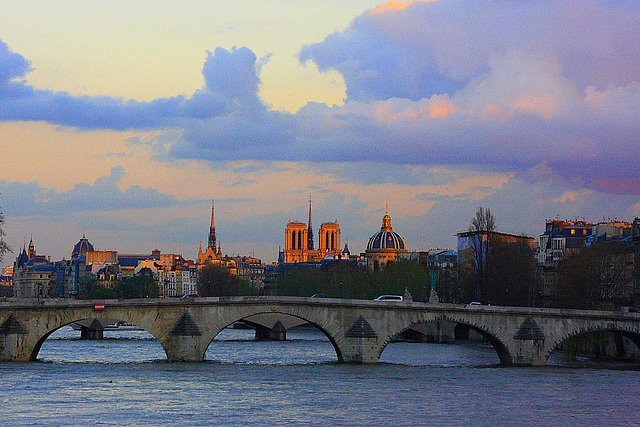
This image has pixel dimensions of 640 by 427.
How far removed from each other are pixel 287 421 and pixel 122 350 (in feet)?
127

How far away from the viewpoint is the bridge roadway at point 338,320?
6391 cm

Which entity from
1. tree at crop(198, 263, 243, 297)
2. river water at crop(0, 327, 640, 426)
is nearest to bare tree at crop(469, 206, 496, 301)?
river water at crop(0, 327, 640, 426)

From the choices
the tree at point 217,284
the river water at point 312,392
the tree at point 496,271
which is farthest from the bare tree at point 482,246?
the tree at point 217,284

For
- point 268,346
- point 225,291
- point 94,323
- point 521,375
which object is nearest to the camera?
point 521,375

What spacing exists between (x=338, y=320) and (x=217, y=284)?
4293 inches

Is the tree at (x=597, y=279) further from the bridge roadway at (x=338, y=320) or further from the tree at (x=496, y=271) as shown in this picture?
the bridge roadway at (x=338, y=320)

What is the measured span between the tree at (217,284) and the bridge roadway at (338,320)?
330 feet

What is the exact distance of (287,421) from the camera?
146 feet

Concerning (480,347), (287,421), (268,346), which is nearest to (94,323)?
(268,346)

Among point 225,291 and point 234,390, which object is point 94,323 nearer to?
point 234,390

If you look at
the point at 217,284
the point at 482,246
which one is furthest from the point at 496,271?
the point at 217,284

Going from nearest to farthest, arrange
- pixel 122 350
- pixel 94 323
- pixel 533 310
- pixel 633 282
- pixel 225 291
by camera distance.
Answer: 1. pixel 533 310
2. pixel 122 350
3. pixel 633 282
4. pixel 94 323
5. pixel 225 291

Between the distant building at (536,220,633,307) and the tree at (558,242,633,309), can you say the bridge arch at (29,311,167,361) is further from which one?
the distant building at (536,220,633,307)

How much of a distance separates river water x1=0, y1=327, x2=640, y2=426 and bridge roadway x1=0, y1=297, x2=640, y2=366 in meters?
1.24
